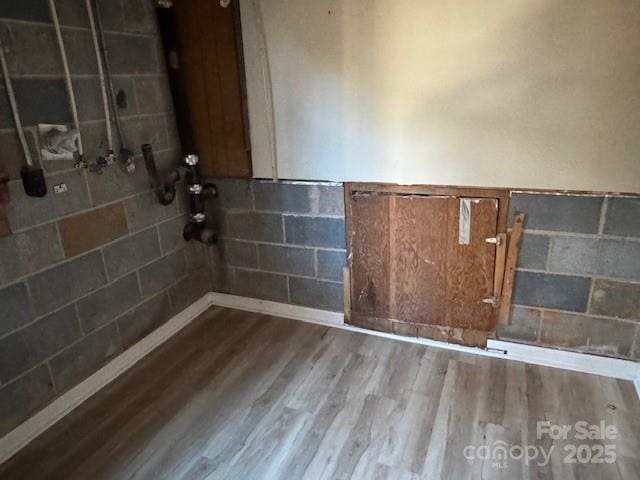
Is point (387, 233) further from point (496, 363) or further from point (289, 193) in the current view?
point (496, 363)

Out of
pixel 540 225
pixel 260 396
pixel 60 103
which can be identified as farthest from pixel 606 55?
pixel 60 103

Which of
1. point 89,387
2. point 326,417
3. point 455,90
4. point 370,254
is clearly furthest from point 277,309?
point 455,90

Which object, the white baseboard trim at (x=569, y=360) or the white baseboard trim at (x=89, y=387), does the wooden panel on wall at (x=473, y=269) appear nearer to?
the white baseboard trim at (x=569, y=360)

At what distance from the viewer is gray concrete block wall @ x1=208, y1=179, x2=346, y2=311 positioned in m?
2.46

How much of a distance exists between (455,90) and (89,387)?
2229 millimetres

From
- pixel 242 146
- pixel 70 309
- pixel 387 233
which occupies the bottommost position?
pixel 70 309

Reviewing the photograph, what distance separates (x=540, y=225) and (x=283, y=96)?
1.44m

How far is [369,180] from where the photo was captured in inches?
89.2

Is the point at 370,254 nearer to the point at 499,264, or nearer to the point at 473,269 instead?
the point at 473,269

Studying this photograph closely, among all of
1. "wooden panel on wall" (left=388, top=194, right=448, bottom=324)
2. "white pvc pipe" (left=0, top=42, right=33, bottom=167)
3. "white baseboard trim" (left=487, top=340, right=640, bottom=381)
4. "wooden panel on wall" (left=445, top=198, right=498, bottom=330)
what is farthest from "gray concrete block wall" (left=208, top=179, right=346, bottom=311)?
"white pvc pipe" (left=0, top=42, right=33, bottom=167)

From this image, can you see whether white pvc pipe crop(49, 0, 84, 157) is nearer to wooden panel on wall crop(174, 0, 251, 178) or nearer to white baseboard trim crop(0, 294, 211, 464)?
wooden panel on wall crop(174, 0, 251, 178)

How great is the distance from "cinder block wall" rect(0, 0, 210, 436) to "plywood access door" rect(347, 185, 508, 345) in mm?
1135

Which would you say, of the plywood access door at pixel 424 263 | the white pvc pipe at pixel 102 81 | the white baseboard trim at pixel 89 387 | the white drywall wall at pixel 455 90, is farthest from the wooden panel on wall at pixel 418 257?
the white pvc pipe at pixel 102 81

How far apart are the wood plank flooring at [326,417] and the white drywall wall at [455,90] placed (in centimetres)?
95
